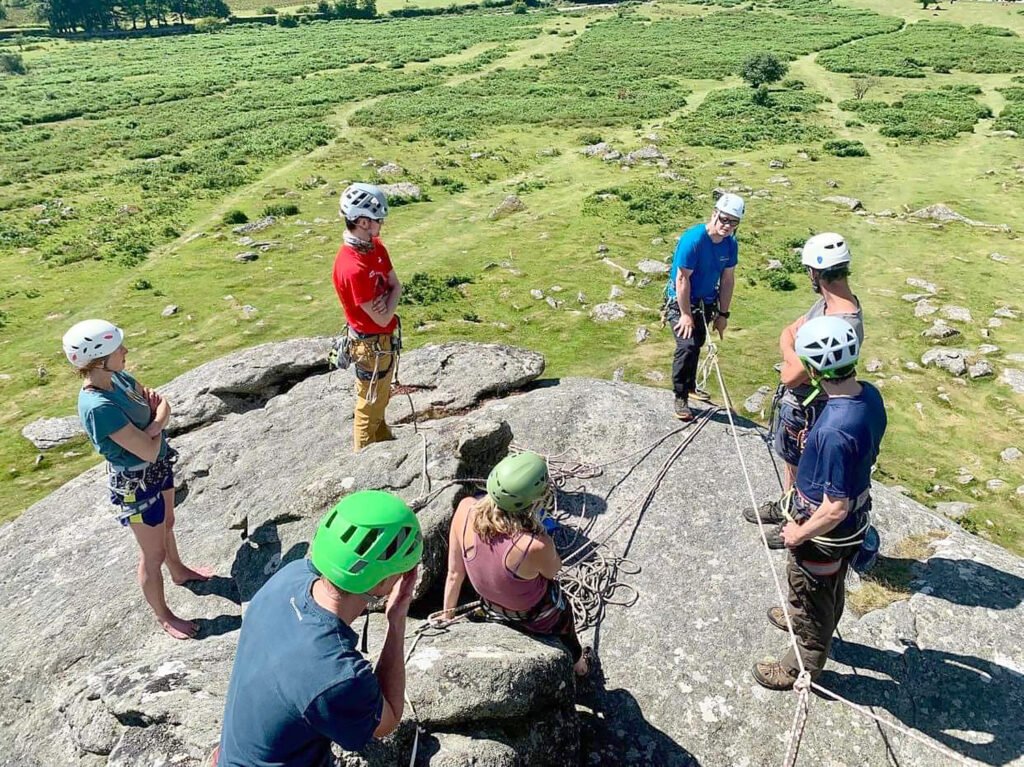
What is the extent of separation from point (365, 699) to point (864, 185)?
3182 cm

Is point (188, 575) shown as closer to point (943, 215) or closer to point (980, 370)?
point (980, 370)

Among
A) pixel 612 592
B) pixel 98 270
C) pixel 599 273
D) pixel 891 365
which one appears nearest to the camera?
pixel 612 592

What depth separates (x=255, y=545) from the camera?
310 inches

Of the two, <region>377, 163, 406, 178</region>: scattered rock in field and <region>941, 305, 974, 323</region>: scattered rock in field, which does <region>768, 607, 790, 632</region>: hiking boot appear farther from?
<region>377, 163, 406, 178</region>: scattered rock in field

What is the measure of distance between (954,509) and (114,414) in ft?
41.1

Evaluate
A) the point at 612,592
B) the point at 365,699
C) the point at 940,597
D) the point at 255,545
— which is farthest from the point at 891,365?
the point at 365,699

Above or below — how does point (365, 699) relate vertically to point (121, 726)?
above

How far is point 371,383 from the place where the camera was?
8.65 meters

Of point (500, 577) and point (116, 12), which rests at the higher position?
point (116, 12)

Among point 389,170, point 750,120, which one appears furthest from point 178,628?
point 750,120

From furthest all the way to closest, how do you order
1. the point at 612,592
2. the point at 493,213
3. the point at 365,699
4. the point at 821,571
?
the point at 493,213
the point at 612,592
the point at 821,571
the point at 365,699

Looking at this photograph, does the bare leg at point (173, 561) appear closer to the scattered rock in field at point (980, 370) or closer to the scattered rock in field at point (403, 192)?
the scattered rock in field at point (980, 370)

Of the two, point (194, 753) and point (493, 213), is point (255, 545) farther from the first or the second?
point (493, 213)

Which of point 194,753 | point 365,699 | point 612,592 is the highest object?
point 365,699
